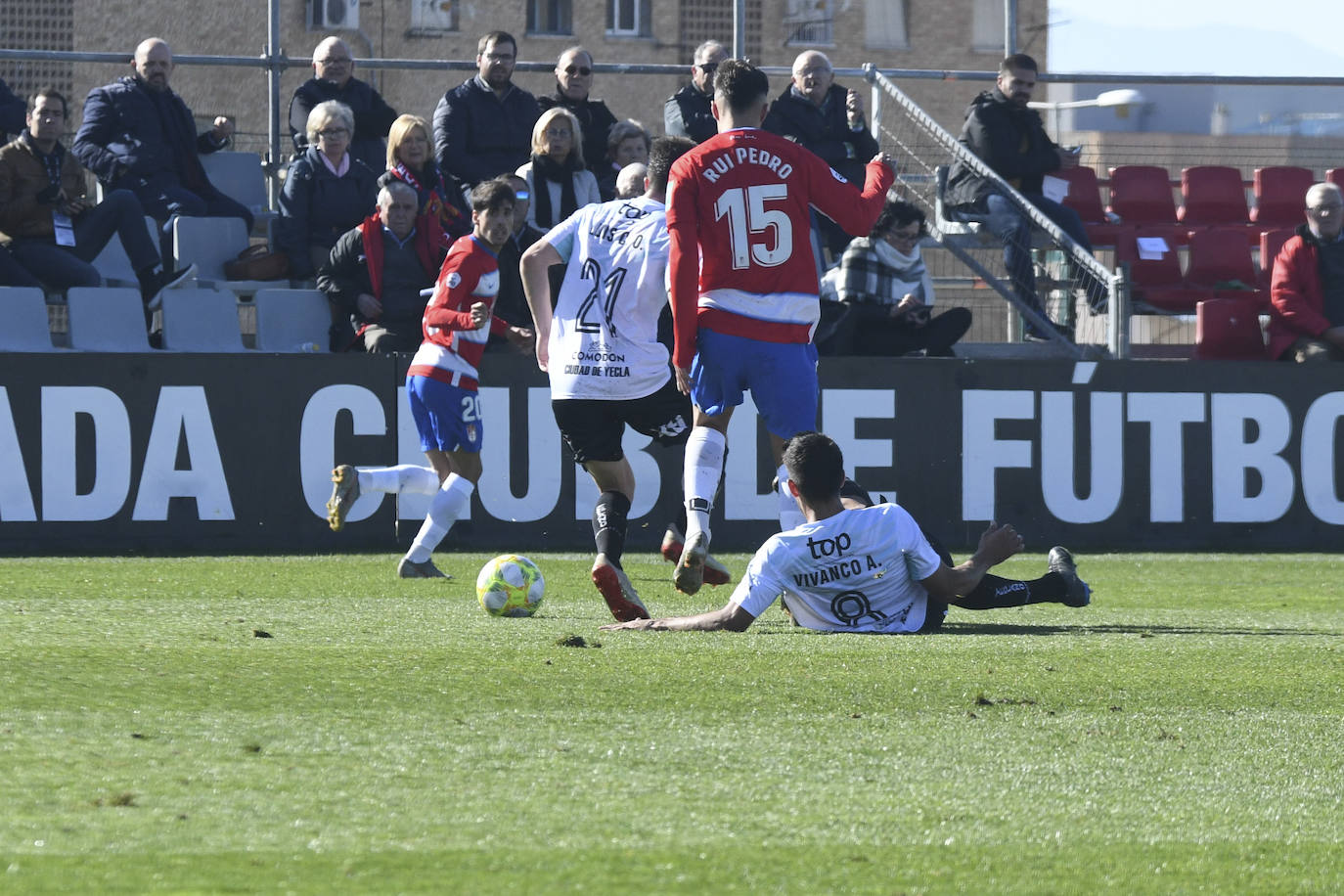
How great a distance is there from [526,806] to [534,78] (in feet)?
95.8

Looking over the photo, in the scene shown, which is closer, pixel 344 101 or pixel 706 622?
pixel 706 622

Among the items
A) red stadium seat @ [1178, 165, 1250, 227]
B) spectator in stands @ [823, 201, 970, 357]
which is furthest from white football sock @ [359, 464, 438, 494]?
red stadium seat @ [1178, 165, 1250, 227]

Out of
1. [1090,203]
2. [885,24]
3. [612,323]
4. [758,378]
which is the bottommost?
[758,378]

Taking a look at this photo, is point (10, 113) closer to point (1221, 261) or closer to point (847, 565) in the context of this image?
point (847, 565)

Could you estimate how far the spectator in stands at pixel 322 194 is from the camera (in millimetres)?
12375

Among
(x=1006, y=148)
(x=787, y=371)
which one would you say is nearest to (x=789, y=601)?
(x=787, y=371)

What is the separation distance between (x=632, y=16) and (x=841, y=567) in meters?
32.2

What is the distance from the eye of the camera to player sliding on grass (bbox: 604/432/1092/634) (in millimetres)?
6281

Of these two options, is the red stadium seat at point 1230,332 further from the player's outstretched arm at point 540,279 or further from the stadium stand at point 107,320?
the stadium stand at point 107,320

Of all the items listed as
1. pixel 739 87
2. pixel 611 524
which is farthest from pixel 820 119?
pixel 611 524

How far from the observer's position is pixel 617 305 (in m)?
7.41

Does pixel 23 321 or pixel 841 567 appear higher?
pixel 23 321

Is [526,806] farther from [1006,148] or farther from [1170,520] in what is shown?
[1006,148]

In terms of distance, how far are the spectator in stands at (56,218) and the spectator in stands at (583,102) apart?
2.96 metres
